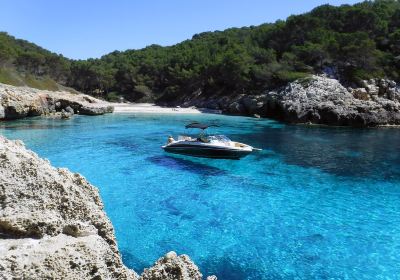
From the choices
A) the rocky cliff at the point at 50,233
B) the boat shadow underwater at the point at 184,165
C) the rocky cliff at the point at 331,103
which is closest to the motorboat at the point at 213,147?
the boat shadow underwater at the point at 184,165

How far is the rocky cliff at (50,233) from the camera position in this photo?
12.1ft

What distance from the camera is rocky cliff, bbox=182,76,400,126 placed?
4522 cm

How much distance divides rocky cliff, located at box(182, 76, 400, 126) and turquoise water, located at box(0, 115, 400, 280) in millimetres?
16889

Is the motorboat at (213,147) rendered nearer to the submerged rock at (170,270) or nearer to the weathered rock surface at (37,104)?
the submerged rock at (170,270)

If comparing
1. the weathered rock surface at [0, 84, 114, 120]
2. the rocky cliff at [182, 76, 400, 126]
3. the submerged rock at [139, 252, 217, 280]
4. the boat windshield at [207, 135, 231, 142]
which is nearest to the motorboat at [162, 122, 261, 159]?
the boat windshield at [207, 135, 231, 142]

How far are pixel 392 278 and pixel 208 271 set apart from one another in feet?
15.2

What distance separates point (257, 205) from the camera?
571 inches

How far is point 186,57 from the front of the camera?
86938mm

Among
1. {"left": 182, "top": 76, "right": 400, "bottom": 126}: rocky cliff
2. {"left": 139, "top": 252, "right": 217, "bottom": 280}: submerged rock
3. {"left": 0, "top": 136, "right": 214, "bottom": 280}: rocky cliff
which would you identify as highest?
{"left": 182, "top": 76, "right": 400, "bottom": 126}: rocky cliff

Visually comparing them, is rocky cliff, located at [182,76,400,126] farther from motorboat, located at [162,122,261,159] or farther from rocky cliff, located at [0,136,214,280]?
rocky cliff, located at [0,136,214,280]

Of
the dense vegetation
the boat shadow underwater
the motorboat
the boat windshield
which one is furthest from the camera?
the dense vegetation

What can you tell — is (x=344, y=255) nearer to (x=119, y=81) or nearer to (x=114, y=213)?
(x=114, y=213)

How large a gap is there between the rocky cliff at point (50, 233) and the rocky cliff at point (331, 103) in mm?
44175

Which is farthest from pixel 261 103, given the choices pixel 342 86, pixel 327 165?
pixel 327 165
